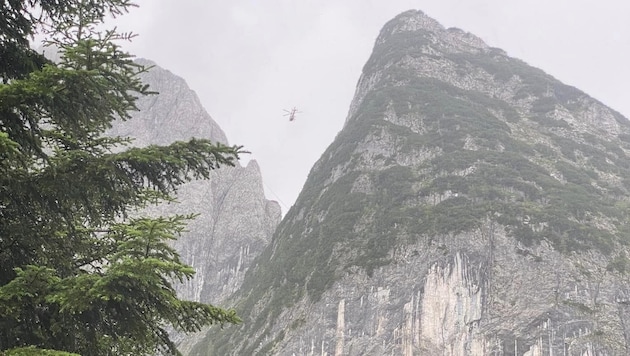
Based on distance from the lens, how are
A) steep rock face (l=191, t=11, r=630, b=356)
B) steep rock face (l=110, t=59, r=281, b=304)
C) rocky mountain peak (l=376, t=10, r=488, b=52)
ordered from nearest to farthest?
steep rock face (l=191, t=11, r=630, b=356) < rocky mountain peak (l=376, t=10, r=488, b=52) < steep rock face (l=110, t=59, r=281, b=304)

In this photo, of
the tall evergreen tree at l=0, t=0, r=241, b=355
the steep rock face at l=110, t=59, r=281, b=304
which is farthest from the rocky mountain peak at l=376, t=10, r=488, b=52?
the tall evergreen tree at l=0, t=0, r=241, b=355

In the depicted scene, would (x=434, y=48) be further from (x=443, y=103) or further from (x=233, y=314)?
(x=233, y=314)

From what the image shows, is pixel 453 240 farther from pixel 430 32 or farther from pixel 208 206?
pixel 208 206

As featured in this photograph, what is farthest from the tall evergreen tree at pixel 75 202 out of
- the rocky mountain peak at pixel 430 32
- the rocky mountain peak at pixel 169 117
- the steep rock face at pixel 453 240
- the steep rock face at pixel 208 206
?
the rocky mountain peak at pixel 169 117

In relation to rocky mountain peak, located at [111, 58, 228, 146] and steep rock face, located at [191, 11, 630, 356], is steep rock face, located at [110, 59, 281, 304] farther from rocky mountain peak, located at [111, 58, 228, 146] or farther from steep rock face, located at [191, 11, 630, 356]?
steep rock face, located at [191, 11, 630, 356]

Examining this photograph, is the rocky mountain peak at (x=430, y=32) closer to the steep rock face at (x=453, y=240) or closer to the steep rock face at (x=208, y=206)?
the steep rock face at (x=453, y=240)

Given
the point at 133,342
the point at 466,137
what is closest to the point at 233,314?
the point at 133,342
